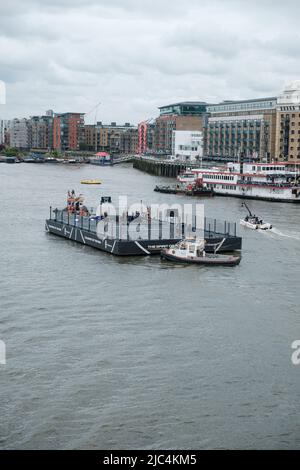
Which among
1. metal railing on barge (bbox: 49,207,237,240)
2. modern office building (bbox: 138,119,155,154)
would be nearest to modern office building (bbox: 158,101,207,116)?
modern office building (bbox: 138,119,155,154)

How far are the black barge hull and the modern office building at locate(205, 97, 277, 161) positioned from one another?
6249cm

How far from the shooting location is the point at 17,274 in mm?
28562

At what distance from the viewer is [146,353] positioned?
1877 cm

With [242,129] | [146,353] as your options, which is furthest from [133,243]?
[242,129]

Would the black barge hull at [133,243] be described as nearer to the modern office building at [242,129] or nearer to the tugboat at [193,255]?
the tugboat at [193,255]

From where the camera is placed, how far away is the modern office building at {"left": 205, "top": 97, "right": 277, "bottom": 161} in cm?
10306

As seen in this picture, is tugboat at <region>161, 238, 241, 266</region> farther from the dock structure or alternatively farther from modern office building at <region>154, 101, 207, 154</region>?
modern office building at <region>154, 101, 207, 154</region>

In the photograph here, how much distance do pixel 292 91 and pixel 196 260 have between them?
72199mm

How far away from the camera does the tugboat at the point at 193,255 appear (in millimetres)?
30781

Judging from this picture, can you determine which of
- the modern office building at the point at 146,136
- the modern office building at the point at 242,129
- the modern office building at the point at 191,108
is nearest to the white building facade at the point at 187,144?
the modern office building at the point at 242,129

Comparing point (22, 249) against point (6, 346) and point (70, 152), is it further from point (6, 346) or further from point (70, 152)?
point (70, 152)

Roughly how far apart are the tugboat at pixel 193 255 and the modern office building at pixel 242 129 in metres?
65.9

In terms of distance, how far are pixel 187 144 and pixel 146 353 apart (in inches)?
4553

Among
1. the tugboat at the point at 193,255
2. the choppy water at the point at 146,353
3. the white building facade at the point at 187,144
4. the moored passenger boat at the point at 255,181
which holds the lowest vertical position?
the choppy water at the point at 146,353
